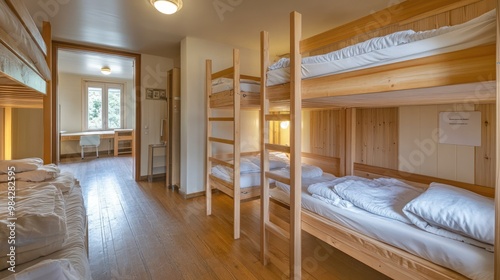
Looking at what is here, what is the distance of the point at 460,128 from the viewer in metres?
1.96

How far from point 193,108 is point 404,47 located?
3019 mm

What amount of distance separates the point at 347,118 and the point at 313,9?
52.8 inches

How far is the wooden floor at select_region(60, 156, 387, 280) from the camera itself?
181cm

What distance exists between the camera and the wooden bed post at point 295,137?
5.12 feet

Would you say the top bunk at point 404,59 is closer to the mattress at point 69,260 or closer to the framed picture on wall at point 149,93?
the mattress at point 69,260

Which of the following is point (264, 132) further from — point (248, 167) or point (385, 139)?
point (385, 139)

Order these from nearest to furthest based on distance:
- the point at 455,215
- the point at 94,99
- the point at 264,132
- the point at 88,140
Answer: the point at 455,215 < the point at 264,132 < the point at 88,140 < the point at 94,99

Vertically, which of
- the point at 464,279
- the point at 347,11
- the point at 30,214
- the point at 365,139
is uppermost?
the point at 347,11

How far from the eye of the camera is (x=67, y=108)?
22.9 feet

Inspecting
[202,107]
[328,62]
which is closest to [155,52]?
[202,107]

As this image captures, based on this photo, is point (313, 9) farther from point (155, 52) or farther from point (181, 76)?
point (155, 52)

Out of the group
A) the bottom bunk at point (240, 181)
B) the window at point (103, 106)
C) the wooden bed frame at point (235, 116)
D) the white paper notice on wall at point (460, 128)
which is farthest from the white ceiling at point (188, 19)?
the window at point (103, 106)

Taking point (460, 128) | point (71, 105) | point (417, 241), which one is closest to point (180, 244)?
point (417, 241)

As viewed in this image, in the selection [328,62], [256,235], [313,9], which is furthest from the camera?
[313,9]
